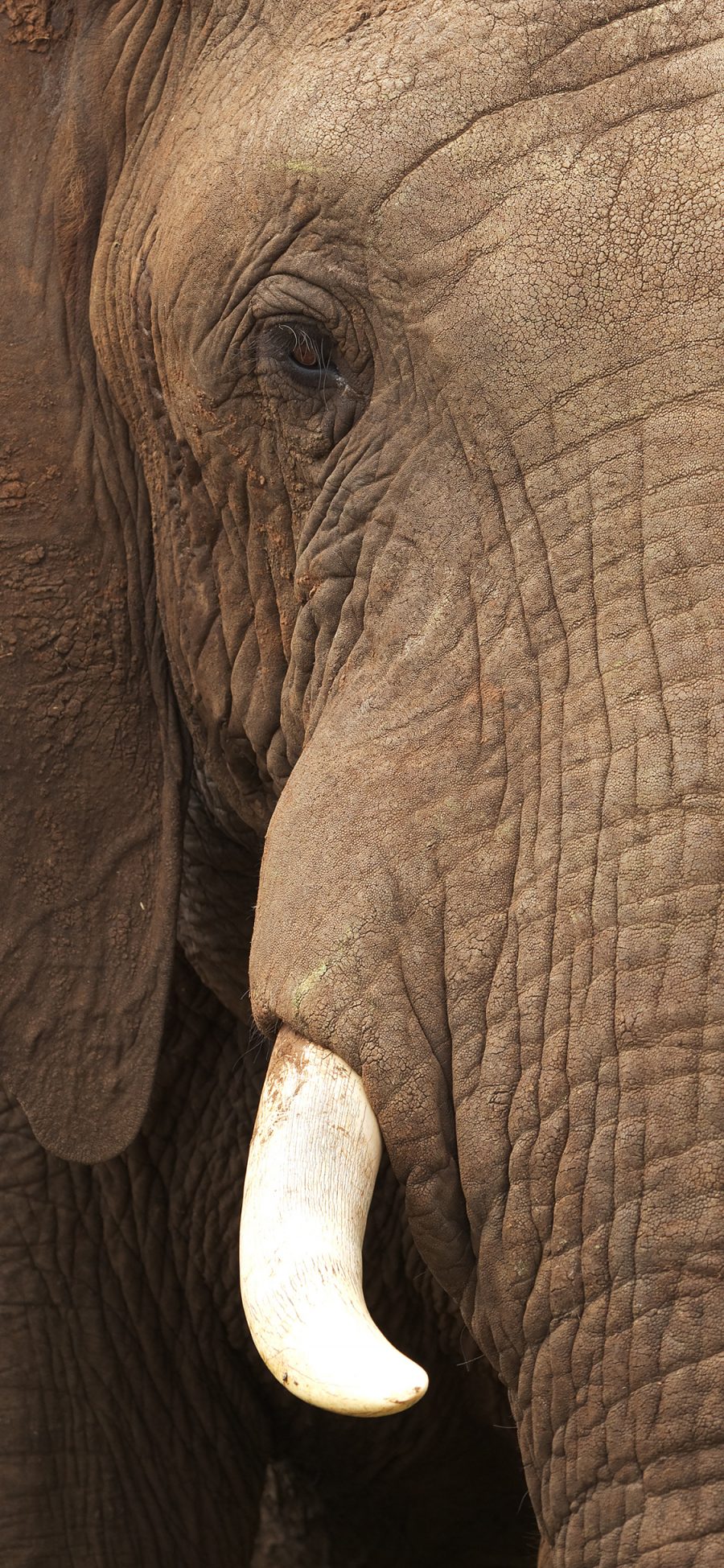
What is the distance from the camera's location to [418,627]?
215 centimetres

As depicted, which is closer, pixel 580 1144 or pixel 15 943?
pixel 580 1144

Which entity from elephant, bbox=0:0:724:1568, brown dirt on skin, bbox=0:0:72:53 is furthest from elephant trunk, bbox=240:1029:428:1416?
brown dirt on skin, bbox=0:0:72:53

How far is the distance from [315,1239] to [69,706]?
1.20 meters

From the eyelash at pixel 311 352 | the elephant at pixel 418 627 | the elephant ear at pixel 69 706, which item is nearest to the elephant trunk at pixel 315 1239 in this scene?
the elephant at pixel 418 627

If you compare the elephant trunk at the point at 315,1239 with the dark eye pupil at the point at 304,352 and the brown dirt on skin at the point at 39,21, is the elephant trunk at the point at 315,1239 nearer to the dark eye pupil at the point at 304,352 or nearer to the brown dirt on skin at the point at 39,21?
the dark eye pupil at the point at 304,352

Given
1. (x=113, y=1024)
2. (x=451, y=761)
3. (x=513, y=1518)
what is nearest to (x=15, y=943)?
(x=113, y=1024)

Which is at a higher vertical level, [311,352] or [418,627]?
[311,352]

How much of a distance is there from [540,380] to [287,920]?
0.64 m

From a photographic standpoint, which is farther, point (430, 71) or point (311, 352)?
point (311, 352)

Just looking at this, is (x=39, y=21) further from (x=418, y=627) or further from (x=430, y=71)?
(x=418, y=627)

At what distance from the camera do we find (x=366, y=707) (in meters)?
2.18

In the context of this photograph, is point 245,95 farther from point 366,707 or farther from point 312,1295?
point 312,1295

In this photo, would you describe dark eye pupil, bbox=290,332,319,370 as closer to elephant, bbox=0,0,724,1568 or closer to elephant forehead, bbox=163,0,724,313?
elephant, bbox=0,0,724,1568

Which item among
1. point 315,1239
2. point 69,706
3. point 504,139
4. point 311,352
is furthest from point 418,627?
point 69,706
